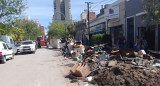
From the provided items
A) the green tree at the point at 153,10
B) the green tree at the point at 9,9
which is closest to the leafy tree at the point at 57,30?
the green tree at the point at 9,9

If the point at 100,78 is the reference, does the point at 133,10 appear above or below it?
above

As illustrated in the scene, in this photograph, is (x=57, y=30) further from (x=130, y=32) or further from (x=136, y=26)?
(x=136, y=26)

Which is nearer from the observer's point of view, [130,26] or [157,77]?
[157,77]

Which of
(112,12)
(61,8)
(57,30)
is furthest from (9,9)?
(61,8)

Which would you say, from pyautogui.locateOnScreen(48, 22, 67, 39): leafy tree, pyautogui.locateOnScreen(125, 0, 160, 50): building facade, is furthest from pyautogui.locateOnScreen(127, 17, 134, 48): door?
pyautogui.locateOnScreen(48, 22, 67, 39): leafy tree

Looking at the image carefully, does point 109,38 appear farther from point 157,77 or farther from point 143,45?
point 157,77

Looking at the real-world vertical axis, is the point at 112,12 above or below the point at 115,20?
above

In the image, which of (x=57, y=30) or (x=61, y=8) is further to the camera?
(x=61, y=8)

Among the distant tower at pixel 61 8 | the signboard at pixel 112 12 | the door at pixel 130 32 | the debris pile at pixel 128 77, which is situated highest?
the distant tower at pixel 61 8

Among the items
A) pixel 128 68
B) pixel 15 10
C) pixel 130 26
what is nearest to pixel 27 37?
pixel 15 10

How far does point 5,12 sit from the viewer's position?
2469 centimetres

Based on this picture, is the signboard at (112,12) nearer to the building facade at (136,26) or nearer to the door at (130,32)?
the building facade at (136,26)

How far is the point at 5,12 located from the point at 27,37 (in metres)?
29.8

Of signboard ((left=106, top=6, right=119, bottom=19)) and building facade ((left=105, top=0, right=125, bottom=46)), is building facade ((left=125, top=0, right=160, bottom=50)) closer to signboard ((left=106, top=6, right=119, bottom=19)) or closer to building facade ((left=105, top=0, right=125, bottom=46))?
building facade ((left=105, top=0, right=125, bottom=46))
